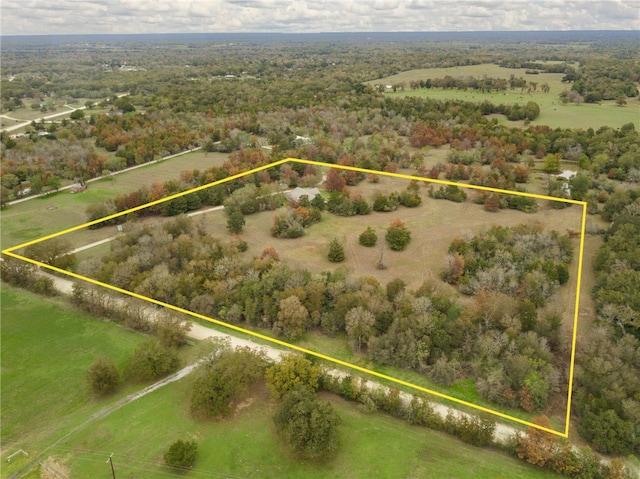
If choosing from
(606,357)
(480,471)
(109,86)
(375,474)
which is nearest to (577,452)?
(480,471)

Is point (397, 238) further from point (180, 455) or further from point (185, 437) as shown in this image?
point (180, 455)

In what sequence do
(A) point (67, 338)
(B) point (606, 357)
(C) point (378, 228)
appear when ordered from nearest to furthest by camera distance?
(B) point (606, 357), (A) point (67, 338), (C) point (378, 228)

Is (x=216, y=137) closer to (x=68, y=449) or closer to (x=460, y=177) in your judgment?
(x=460, y=177)

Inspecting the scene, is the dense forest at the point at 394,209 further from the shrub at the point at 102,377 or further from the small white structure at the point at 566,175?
the shrub at the point at 102,377

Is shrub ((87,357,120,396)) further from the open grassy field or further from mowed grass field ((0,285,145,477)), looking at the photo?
the open grassy field

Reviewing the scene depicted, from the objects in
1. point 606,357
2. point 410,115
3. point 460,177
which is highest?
point 410,115

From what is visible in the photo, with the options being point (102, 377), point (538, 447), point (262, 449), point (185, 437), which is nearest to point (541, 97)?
point (538, 447)
